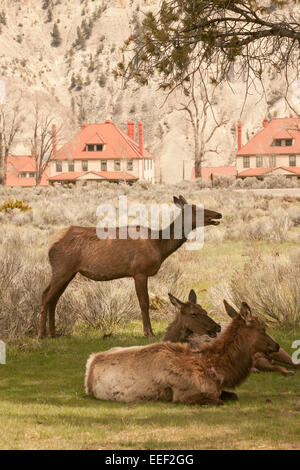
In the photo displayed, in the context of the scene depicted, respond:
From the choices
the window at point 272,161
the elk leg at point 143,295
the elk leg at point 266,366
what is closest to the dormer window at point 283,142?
the window at point 272,161

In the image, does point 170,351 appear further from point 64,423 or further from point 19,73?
point 19,73

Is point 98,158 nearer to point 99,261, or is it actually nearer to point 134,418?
point 99,261

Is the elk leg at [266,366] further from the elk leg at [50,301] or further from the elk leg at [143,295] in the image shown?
the elk leg at [50,301]

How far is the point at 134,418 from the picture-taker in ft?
22.8

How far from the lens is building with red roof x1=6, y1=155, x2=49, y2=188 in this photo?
359ft

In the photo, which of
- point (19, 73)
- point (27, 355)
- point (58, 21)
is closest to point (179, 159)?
point (19, 73)

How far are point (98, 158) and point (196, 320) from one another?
86770mm

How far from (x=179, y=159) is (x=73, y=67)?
1462 inches

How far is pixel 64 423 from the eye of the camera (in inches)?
269

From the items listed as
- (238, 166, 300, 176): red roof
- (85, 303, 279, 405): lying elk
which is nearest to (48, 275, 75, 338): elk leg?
(85, 303, 279, 405): lying elk

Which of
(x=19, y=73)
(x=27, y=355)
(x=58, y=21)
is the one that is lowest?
(x=27, y=355)

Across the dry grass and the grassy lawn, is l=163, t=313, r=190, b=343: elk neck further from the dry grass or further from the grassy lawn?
the dry grass

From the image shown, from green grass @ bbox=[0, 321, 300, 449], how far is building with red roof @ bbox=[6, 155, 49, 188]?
331 feet

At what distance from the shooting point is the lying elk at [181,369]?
7.45m
